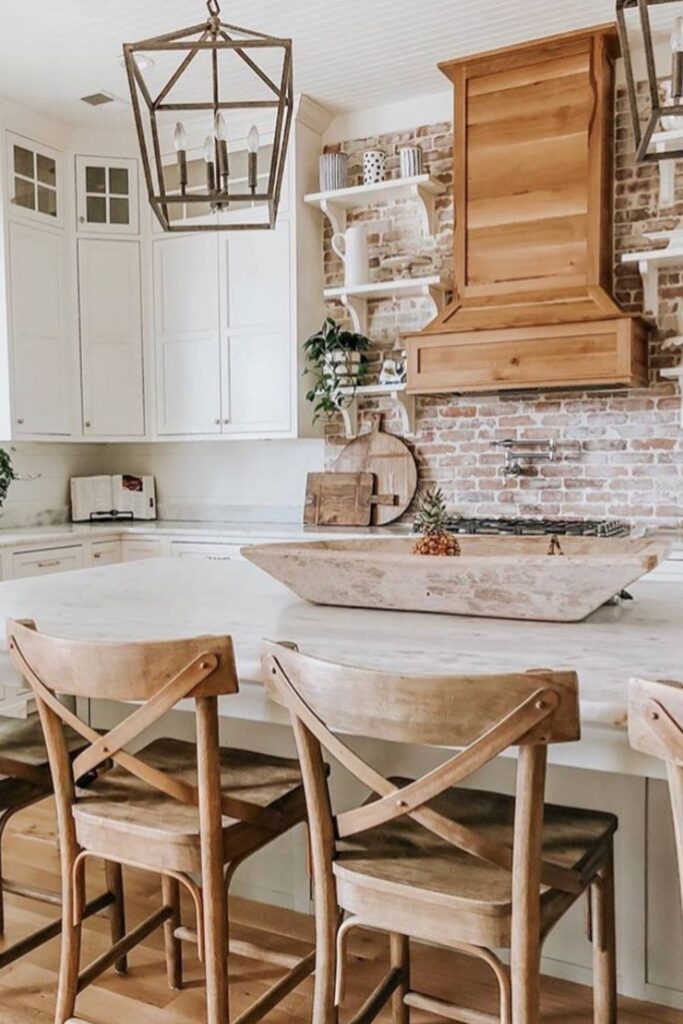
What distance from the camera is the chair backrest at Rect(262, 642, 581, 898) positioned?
1169 millimetres

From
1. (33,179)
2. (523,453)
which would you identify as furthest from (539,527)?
(33,179)

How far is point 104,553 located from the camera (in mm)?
4727

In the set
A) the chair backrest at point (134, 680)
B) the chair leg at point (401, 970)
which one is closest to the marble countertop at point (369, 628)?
the chair backrest at point (134, 680)

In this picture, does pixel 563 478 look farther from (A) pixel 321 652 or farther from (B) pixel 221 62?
(A) pixel 321 652

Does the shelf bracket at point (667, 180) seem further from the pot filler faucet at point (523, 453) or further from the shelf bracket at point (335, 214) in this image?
the shelf bracket at point (335, 214)

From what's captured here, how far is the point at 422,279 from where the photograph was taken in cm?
433

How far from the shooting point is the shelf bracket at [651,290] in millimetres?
3998

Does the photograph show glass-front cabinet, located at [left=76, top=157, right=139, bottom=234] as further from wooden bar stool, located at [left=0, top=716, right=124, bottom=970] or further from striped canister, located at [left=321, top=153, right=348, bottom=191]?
wooden bar stool, located at [left=0, top=716, right=124, bottom=970]

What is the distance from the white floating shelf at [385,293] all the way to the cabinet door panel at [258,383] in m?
0.37

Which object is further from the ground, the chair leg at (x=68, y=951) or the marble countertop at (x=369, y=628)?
the marble countertop at (x=369, y=628)

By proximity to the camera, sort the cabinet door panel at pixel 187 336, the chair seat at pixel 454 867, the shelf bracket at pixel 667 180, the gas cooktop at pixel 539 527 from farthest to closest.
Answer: the cabinet door panel at pixel 187 336 < the shelf bracket at pixel 667 180 < the gas cooktop at pixel 539 527 < the chair seat at pixel 454 867

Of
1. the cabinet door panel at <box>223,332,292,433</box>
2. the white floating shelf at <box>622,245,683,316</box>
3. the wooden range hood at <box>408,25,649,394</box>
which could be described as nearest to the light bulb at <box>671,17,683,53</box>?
the wooden range hood at <box>408,25,649,394</box>

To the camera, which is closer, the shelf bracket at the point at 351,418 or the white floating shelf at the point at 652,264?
the white floating shelf at the point at 652,264

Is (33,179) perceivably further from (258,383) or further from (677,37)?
(677,37)
